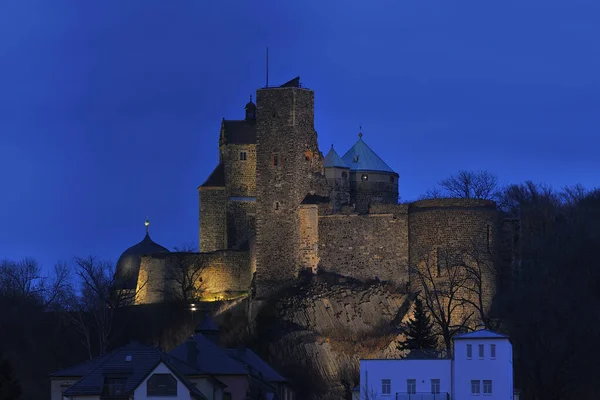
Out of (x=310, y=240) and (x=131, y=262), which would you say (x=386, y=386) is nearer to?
(x=310, y=240)

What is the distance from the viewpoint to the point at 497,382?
3812 inches

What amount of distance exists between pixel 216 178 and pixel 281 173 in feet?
29.5

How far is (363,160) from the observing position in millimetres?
127500

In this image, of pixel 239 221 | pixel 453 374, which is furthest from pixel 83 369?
pixel 239 221

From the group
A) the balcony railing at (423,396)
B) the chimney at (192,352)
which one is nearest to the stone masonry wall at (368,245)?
the chimney at (192,352)

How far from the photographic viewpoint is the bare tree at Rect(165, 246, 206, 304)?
422ft

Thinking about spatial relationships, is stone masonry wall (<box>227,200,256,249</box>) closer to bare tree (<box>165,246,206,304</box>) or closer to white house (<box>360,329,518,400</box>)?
bare tree (<box>165,246,206,304</box>)

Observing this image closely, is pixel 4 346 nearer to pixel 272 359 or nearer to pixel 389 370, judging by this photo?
pixel 272 359

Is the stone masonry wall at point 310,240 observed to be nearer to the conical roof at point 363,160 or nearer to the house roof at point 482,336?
the conical roof at point 363,160

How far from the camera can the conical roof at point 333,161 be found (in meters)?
125

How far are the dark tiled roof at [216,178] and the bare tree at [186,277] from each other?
4194mm

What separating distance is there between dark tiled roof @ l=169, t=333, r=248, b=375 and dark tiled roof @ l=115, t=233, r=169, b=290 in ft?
124

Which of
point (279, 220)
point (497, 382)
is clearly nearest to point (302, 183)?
point (279, 220)

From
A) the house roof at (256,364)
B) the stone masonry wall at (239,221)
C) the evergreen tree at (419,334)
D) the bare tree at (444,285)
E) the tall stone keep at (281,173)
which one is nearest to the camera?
the house roof at (256,364)
